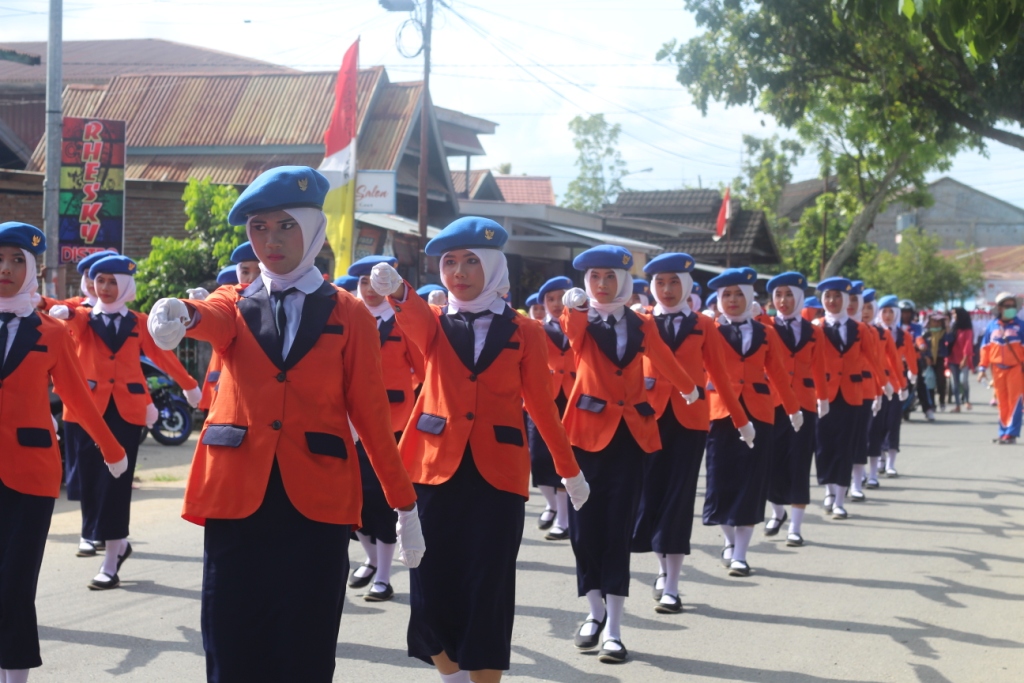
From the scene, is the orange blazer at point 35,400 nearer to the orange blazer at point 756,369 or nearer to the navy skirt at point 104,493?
the navy skirt at point 104,493

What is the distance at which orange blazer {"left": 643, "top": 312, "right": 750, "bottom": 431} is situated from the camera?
297 inches

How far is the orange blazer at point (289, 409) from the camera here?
3.81 metres

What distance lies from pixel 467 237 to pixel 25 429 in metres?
2.09

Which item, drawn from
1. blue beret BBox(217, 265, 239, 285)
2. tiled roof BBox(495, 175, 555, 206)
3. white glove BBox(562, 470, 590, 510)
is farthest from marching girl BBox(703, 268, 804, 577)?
tiled roof BBox(495, 175, 555, 206)

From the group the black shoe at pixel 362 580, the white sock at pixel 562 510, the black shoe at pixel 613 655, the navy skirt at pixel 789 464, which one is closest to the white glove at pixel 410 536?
the black shoe at pixel 613 655

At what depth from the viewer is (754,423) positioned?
8781 millimetres

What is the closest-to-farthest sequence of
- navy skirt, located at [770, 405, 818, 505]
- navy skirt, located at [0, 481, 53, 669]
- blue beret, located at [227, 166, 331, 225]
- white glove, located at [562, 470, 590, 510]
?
1. blue beret, located at [227, 166, 331, 225]
2. navy skirt, located at [0, 481, 53, 669]
3. white glove, located at [562, 470, 590, 510]
4. navy skirt, located at [770, 405, 818, 505]

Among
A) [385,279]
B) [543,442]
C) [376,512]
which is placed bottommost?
[376,512]

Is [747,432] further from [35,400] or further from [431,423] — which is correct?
[35,400]

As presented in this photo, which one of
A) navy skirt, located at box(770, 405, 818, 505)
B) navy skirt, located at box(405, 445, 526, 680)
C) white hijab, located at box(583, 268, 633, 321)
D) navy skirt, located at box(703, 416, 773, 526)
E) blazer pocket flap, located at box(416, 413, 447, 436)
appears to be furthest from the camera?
navy skirt, located at box(770, 405, 818, 505)

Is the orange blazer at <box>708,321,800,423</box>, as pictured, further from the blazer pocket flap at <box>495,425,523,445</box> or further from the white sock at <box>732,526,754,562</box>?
the blazer pocket flap at <box>495,425,523,445</box>

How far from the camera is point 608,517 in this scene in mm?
6500

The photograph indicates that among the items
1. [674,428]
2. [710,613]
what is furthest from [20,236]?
[710,613]

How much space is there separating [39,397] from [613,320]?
3.18 meters
